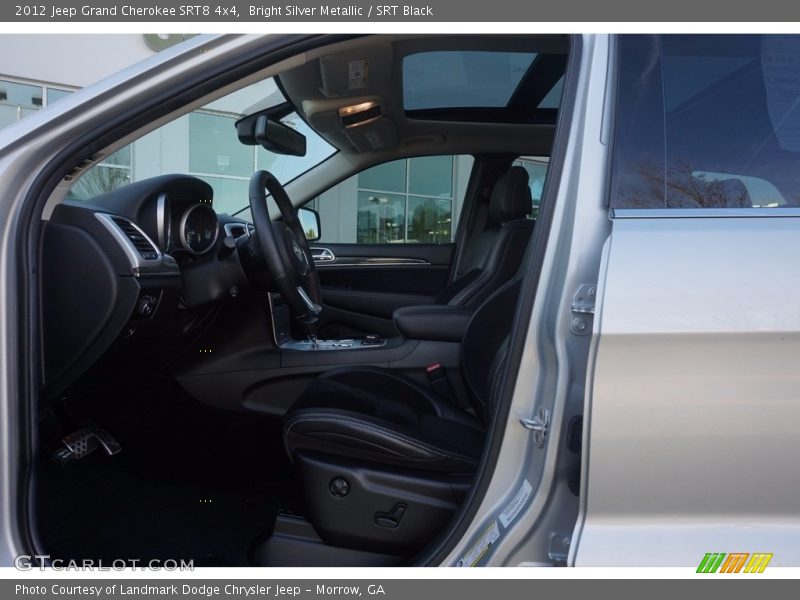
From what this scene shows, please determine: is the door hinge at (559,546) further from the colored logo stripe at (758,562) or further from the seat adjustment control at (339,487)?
the seat adjustment control at (339,487)

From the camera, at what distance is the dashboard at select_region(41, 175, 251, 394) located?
1.35 meters

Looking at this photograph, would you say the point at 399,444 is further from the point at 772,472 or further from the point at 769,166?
the point at 769,166

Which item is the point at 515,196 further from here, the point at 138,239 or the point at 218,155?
the point at 218,155

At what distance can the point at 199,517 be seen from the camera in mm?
1928

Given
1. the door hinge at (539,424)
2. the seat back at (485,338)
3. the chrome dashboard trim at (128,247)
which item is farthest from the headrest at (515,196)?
the door hinge at (539,424)

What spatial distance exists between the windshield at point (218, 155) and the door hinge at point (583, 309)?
1796mm

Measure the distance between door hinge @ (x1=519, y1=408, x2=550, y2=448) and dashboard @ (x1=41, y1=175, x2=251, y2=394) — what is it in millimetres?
1025

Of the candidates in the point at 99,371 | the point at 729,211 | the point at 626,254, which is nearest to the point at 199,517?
the point at 99,371

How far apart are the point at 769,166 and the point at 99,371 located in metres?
1.78

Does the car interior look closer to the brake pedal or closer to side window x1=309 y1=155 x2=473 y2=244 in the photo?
the brake pedal

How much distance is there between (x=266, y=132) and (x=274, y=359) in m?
0.95

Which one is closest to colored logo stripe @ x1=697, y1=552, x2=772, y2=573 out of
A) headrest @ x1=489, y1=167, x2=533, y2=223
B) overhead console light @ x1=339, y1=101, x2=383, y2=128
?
headrest @ x1=489, y1=167, x2=533, y2=223

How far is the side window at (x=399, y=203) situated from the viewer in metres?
3.70

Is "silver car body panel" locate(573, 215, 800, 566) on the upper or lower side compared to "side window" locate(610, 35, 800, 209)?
lower
